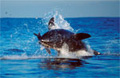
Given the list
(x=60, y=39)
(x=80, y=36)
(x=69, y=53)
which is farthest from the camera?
(x=69, y=53)

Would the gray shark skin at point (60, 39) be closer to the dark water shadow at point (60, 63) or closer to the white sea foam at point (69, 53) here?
the white sea foam at point (69, 53)

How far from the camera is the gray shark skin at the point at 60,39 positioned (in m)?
15.2

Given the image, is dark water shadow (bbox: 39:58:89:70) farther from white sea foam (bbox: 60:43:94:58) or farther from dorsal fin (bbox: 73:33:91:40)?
dorsal fin (bbox: 73:33:91:40)

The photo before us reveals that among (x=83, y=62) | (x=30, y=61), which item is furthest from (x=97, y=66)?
(x=30, y=61)

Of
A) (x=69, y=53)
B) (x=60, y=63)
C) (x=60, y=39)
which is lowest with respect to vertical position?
(x=60, y=63)

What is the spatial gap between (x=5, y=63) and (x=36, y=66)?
1.58m

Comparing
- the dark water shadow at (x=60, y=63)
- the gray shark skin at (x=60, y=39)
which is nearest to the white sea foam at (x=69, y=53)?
the gray shark skin at (x=60, y=39)

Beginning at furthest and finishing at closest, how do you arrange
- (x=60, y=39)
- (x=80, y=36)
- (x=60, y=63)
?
(x=60, y=39), (x=80, y=36), (x=60, y=63)

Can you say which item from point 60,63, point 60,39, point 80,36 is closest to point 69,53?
point 60,39

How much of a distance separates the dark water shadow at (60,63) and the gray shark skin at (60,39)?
0.49 meters

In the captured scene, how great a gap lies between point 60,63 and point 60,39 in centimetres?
134

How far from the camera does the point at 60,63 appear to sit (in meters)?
14.6

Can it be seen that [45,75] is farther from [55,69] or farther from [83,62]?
[83,62]

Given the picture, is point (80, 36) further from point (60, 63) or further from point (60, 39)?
point (60, 63)
